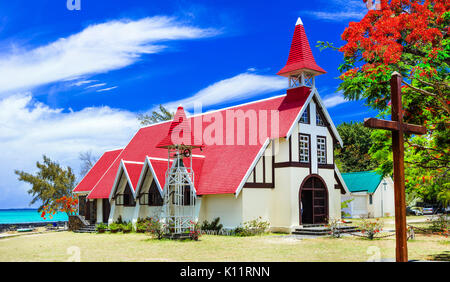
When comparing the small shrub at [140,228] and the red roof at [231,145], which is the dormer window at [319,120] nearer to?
the red roof at [231,145]

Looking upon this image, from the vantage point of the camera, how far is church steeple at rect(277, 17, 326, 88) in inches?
1141

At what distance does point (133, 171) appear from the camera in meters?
32.1

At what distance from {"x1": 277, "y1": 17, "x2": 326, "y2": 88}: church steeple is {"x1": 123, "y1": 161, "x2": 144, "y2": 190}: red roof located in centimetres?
1224

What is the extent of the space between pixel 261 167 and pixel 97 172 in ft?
61.6

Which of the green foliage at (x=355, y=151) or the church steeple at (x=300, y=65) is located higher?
the church steeple at (x=300, y=65)

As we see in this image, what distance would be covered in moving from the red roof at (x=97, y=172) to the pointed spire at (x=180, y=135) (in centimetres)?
1586

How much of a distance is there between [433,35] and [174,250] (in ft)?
44.7

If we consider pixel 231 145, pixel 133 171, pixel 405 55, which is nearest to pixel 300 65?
pixel 231 145

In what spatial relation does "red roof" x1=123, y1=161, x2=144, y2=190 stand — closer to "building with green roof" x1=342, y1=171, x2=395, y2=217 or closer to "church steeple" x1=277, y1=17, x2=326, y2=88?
"church steeple" x1=277, y1=17, x2=326, y2=88

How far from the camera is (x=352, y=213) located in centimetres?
4625

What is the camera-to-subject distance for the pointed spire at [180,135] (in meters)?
24.9

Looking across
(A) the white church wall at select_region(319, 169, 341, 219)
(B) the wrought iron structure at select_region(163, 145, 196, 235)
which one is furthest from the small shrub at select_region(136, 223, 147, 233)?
(A) the white church wall at select_region(319, 169, 341, 219)

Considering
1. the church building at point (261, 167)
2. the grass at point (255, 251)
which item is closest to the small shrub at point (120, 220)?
the church building at point (261, 167)
